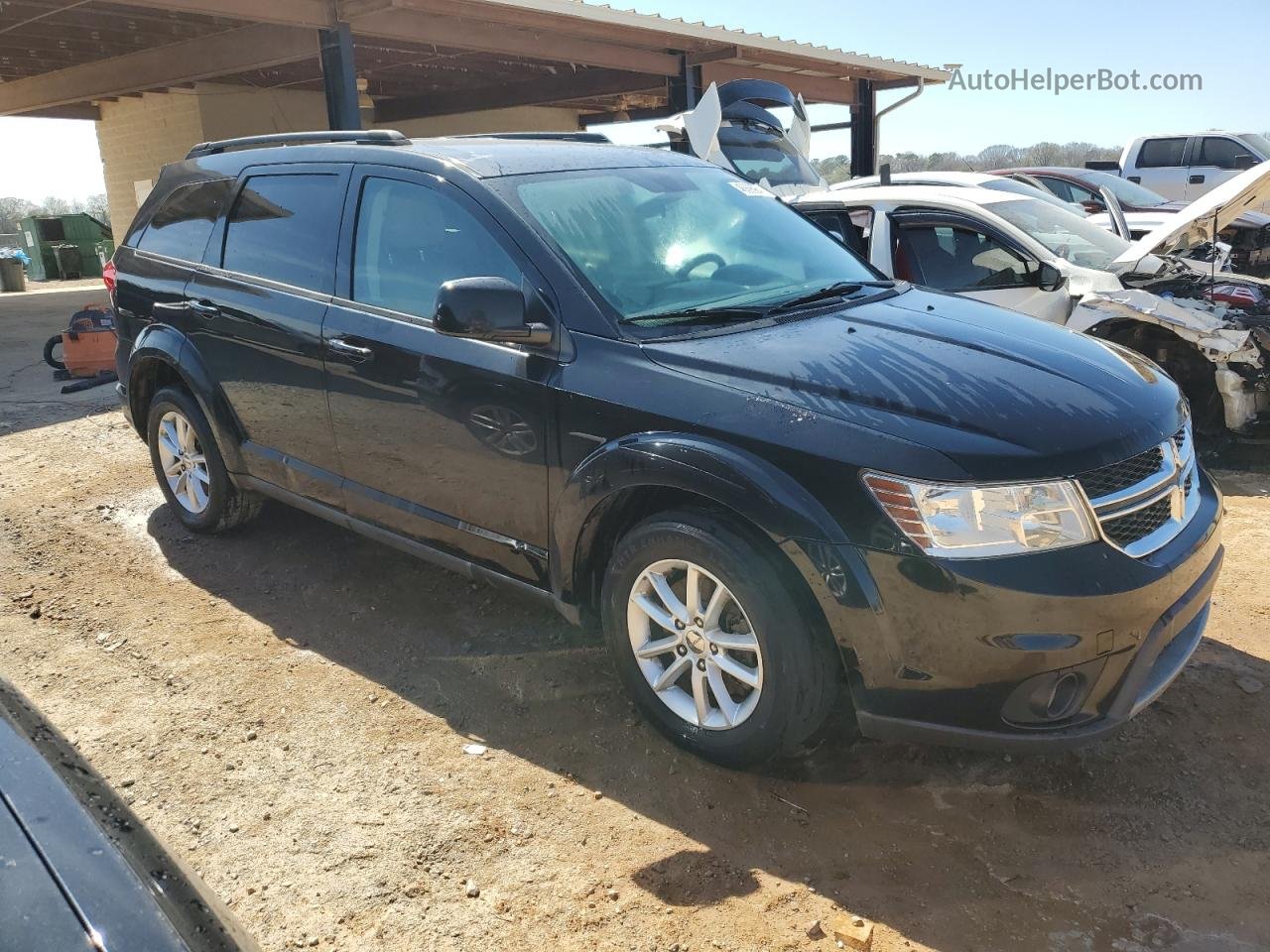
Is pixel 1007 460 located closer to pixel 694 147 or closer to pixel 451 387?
pixel 451 387

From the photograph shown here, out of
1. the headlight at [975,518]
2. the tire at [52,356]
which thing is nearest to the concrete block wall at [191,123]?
the tire at [52,356]

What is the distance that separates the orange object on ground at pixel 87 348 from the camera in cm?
956

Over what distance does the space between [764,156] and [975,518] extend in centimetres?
866

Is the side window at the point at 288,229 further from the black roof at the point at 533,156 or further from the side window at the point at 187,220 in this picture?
the black roof at the point at 533,156

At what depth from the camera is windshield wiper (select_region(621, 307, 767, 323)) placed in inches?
126

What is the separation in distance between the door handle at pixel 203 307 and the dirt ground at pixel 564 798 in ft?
4.28

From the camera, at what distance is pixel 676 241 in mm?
3592

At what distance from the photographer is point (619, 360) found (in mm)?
3057

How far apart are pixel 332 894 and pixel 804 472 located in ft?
5.48

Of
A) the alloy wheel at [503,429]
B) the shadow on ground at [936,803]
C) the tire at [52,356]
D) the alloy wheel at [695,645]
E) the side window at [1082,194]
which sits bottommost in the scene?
the shadow on ground at [936,803]

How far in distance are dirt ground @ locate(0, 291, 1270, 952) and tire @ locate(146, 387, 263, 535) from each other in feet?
2.08

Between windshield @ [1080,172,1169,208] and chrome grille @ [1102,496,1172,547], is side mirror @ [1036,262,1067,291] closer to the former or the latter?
chrome grille @ [1102,496,1172,547]

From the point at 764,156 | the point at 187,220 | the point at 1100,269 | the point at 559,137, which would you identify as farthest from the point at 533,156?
the point at 764,156

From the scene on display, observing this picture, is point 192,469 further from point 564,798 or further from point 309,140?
point 564,798
